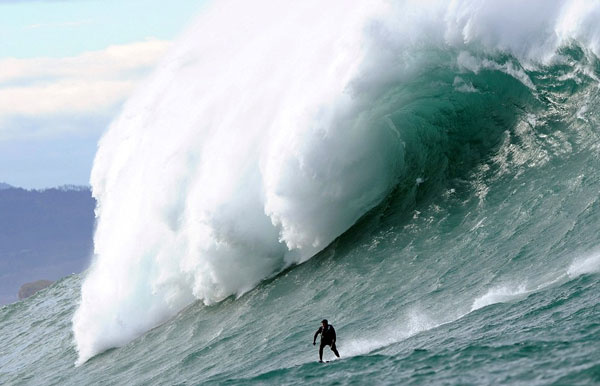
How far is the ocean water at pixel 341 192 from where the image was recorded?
51.6ft

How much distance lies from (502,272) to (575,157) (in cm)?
414

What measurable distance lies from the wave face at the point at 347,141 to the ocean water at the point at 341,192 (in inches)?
1.8

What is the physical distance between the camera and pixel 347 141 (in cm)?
1977

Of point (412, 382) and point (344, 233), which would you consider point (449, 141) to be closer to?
point (344, 233)

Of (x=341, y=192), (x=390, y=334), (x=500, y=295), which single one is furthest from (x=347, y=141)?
(x=500, y=295)

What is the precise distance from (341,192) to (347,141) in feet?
3.76

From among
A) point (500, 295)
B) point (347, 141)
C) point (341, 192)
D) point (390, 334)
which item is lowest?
point (500, 295)

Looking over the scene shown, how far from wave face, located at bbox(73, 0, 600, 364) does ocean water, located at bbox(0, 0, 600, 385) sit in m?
0.05

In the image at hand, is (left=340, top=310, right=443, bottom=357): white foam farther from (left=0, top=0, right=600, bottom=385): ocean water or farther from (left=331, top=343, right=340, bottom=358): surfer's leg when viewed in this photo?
(left=331, top=343, right=340, bottom=358): surfer's leg

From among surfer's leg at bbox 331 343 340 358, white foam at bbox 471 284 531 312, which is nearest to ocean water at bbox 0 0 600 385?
white foam at bbox 471 284 531 312

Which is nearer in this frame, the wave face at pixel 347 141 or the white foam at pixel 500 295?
the white foam at pixel 500 295

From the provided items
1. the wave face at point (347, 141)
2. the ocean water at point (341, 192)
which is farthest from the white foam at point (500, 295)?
the wave face at point (347, 141)

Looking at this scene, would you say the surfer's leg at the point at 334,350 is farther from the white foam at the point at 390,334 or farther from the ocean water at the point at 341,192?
the ocean water at the point at 341,192

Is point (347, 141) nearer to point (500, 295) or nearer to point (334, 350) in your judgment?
point (500, 295)
